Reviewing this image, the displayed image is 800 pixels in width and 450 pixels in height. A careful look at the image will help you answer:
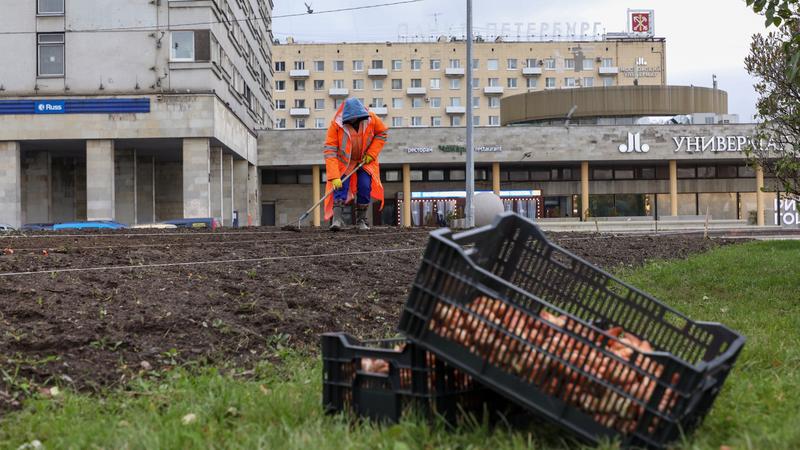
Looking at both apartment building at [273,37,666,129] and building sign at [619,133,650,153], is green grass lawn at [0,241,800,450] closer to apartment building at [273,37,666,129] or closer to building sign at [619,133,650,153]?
building sign at [619,133,650,153]

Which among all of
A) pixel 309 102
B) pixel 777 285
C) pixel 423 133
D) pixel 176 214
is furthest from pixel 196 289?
pixel 309 102

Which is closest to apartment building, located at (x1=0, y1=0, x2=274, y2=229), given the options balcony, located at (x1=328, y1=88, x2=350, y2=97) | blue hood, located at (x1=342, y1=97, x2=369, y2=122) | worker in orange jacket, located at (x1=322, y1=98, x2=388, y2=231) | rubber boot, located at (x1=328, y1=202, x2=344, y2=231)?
rubber boot, located at (x1=328, y1=202, x2=344, y2=231)

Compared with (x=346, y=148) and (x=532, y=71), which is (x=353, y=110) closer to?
(x=346, y=148)

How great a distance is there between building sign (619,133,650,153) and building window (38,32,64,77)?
111ft

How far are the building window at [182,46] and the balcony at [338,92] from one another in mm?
60037

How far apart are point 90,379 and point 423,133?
4930 centimetres

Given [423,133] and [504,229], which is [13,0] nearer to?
[423,133]

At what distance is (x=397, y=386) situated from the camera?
3.30 metres

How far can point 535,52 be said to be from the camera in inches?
3858

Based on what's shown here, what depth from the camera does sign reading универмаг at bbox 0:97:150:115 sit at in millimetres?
37438

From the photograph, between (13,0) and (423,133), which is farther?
(423,133)

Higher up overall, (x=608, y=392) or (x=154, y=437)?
(x=608, y=392)

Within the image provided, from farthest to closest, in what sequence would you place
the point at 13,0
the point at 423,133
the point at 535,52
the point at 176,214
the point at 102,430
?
the point at 535,52, the point at 423,133, the point at 176,214, the point at 13,0, the point at 102,430

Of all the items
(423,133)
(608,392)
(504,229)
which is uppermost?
(423,133)
